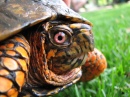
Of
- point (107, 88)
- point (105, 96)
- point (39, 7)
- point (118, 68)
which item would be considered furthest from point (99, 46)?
point (39, 7)

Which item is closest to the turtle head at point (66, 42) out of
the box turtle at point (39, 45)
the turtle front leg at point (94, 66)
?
the box turtle at point (39, 45)

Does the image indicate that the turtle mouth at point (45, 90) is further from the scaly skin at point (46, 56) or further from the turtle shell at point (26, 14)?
the turtle shell at point (26, 14)

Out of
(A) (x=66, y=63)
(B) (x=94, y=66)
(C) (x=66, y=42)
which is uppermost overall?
(C) (x=66, y=42)

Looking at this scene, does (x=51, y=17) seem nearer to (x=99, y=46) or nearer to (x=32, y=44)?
(x=32, y=44)

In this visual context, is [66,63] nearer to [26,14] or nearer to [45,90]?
[45,90]

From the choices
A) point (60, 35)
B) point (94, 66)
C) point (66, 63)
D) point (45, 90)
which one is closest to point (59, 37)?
point (60, 35)

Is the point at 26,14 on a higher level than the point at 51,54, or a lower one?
higher
